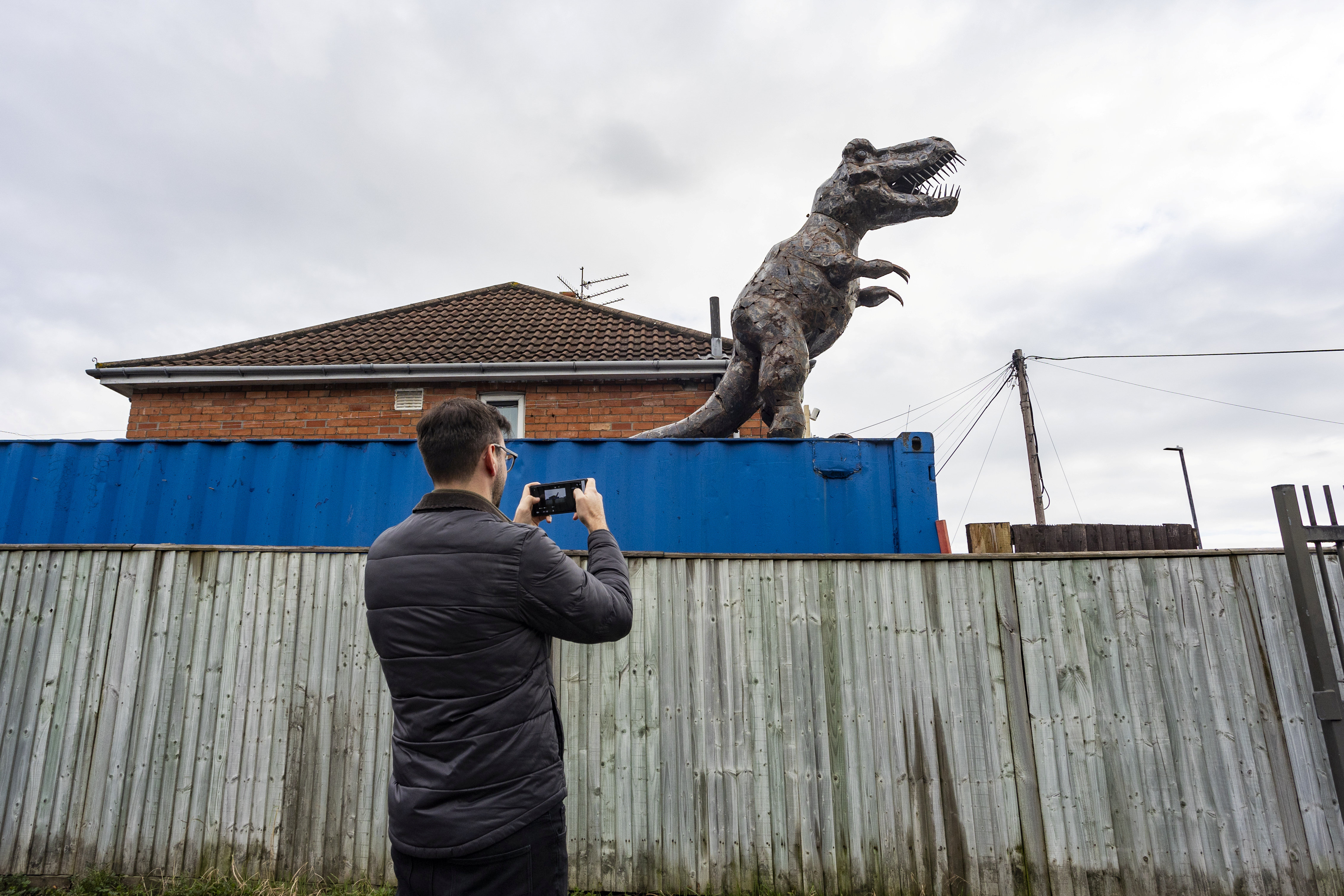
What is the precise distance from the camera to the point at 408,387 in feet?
30.0

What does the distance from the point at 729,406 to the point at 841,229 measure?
5.53ft

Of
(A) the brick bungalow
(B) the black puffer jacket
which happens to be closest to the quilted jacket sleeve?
(B) the black puffer jacket

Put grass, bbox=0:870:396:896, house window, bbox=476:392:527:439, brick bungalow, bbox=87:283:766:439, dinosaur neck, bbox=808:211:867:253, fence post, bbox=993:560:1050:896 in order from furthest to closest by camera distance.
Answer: house window, bbox=476:392:527:439 → brick bungalow, bbox=87:283:766:439 → dinosaur neck, bbox=808:211:867:253 → grass, bbox=0:870:396:896 → fence post, bbox=993:560:1050:896

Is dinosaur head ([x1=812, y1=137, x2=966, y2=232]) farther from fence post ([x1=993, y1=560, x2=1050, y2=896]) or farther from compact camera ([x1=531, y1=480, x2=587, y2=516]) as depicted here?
compact camera ([x1=531, y1=480, x2=587, y2=516])

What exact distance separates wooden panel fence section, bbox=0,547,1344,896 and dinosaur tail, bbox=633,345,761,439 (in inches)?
70.0

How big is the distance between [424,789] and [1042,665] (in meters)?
3.60

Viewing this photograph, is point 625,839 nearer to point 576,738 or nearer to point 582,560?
point 576,738

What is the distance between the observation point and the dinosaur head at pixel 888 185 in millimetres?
5273

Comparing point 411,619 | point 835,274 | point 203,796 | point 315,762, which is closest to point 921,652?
point 835,274

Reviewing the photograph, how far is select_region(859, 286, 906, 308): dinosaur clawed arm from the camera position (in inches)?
226

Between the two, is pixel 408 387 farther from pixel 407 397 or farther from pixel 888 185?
pixel 888 185

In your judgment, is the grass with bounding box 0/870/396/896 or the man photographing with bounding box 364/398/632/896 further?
the grass with bounding box 0/870/396/896

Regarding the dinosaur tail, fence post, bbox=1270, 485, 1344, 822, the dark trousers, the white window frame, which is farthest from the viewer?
the white window frame

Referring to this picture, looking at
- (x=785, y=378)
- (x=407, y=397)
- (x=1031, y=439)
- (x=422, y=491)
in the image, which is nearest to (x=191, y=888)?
(x=422, y=491)
